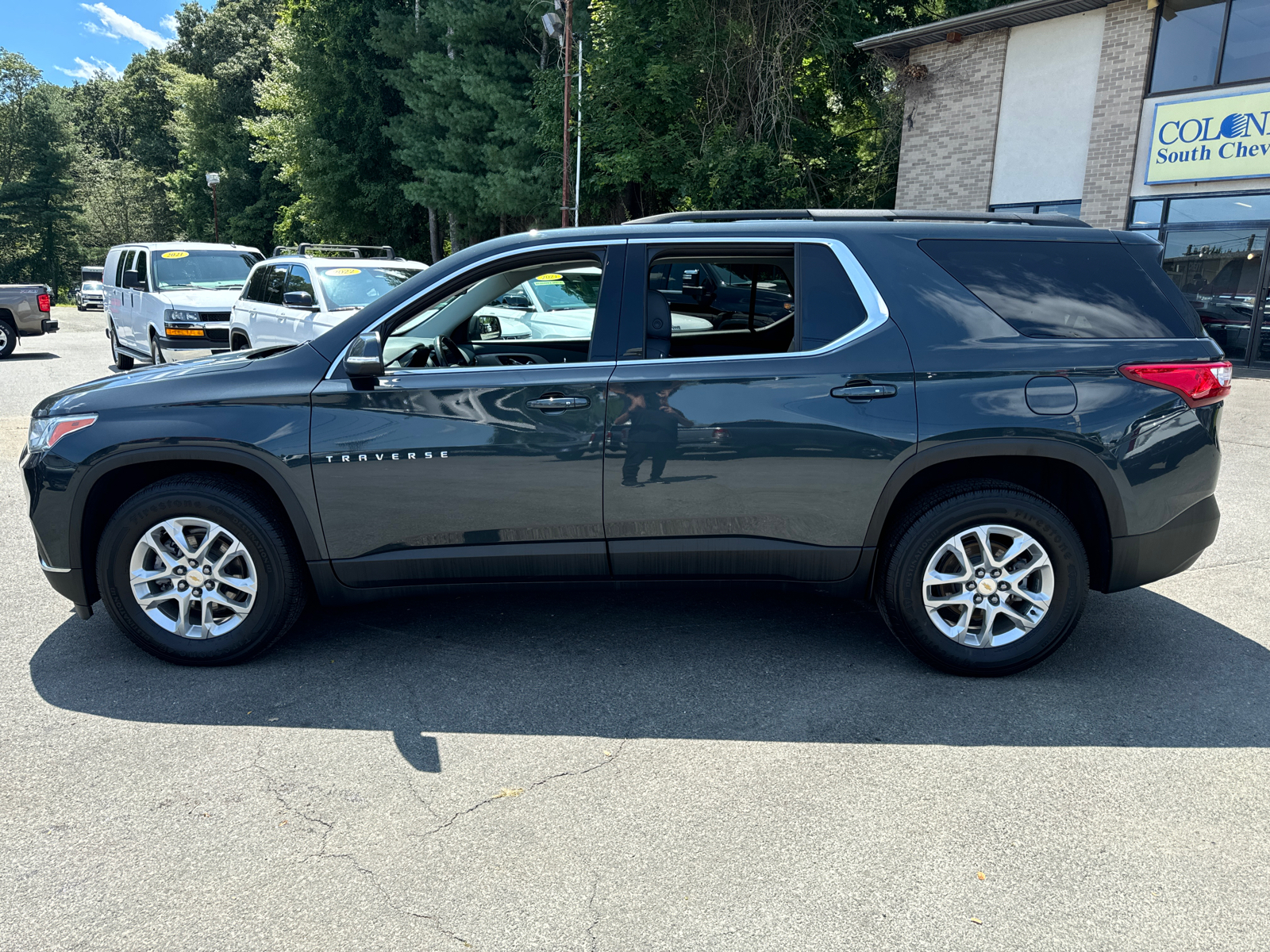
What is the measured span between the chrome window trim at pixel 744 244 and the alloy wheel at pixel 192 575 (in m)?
0.86

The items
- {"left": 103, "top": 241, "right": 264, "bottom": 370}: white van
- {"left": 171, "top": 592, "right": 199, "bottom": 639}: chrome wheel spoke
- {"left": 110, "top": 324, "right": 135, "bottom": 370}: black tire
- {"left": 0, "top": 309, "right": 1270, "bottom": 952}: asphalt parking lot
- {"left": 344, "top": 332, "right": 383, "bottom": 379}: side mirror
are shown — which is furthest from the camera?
{"left": 110, "top": 324, "right": 135, "bottom": 370}: black tire

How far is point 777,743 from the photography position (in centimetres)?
354

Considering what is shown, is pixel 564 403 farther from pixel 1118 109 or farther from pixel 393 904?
pixel 1118 109

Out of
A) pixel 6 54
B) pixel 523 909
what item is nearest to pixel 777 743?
pixel 523 909

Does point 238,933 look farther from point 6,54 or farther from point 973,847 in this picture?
point 6,54

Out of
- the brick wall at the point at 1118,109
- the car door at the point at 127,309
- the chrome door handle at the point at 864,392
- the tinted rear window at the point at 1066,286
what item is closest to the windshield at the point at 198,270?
the car door at the point at 127,309

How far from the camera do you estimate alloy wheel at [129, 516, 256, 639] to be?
13.3 feet

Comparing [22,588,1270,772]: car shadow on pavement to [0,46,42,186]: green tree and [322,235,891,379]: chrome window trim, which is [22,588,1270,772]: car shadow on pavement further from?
[0,46,42,186]: green tree

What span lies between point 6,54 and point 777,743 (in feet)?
267

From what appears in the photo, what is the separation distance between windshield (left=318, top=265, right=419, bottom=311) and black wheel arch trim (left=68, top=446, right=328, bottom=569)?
21.0 feet

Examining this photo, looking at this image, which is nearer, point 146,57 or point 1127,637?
point 1127,637

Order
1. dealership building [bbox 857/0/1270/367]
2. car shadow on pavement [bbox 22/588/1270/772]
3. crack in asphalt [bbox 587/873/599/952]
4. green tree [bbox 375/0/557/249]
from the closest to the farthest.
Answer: crack in asphalt [bbox 587/873/599/952] → car shadow on pavement [bbox 22/588/1270/772] → dealership building [bbox 857/0/1270/367] → green tree [bbox 375/0/557/249]

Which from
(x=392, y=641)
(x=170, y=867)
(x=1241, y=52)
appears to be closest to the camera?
(x=170, y=867)

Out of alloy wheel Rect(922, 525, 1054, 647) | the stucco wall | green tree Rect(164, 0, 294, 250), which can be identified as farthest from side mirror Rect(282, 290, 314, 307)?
green tree Rect(164, 0, 294, 250)
